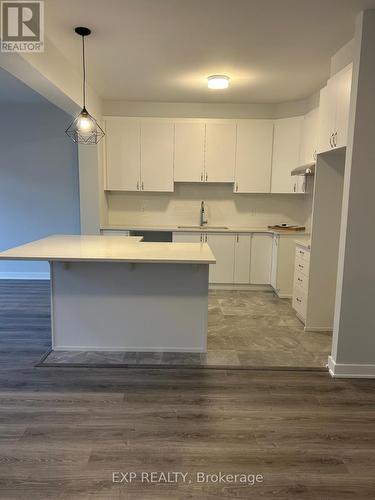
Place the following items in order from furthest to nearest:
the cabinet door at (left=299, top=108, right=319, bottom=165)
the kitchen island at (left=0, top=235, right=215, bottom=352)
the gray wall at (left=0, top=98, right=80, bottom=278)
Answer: the gray wall at (left=0, top=98, right=80, bottom=278) < the cabinet door at (left=299, top=108, right=319, bottom=165) < the kitchen island at (left=0, top=235, right=215, bottom=352)

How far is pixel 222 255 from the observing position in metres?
5.05

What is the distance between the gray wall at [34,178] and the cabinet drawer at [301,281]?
135 inches

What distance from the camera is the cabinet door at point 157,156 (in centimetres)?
505

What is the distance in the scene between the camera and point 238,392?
8.25 ft

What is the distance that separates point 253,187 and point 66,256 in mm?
3252

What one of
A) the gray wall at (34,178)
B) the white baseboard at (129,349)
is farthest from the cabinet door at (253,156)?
the white baseboard at (129,349)

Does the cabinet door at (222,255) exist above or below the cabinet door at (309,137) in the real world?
below

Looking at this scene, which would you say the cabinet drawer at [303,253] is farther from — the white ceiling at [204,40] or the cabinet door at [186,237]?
the white ceiling at [204,40]

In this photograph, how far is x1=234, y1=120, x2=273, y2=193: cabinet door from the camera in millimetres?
5039

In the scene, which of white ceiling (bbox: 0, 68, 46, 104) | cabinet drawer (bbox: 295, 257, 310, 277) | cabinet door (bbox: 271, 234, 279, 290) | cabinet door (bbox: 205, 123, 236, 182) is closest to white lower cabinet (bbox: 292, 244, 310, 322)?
cabinet drawer (bbox: 295, 257, 310, 277)

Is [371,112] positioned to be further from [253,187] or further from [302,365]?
[253,187]

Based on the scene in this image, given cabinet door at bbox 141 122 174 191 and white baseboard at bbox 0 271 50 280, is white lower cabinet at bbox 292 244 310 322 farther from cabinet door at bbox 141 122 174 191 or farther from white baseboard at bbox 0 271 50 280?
white baseboard at bbox 0 271 50 280

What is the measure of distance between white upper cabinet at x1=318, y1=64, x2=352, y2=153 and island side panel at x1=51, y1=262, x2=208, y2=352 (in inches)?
62.7

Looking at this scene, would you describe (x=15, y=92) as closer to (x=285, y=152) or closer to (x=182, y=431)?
(x=285, y=152)
